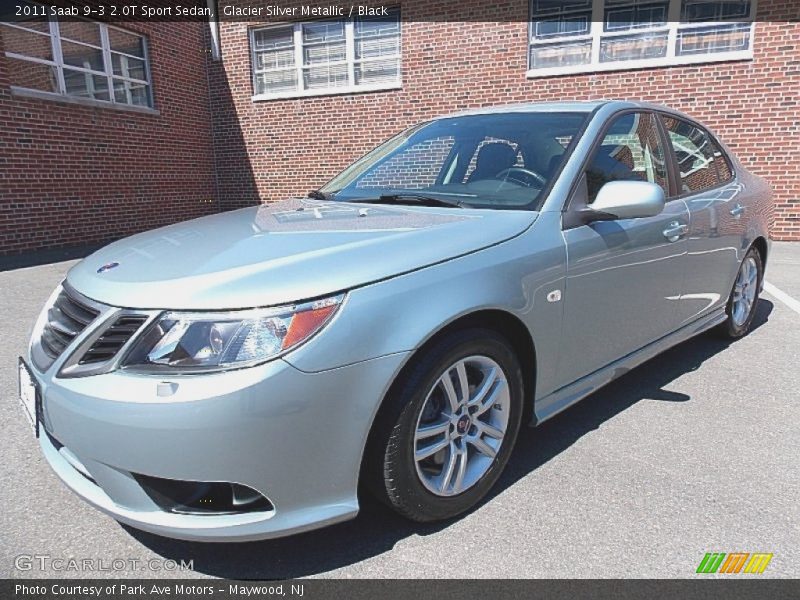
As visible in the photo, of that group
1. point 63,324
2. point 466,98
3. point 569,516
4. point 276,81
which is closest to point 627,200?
point 569,516

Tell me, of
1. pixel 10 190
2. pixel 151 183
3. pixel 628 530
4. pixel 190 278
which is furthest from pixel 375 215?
pixel 151 183

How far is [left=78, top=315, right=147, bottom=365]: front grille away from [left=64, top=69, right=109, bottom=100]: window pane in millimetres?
8988

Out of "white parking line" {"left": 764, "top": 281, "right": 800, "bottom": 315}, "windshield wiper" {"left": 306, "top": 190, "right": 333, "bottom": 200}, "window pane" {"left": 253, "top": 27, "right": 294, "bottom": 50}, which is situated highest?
"window pane" {"left": 253, "top": 27, "right": 294, "bottom": 50}

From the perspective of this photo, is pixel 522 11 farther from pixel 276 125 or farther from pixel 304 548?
pixel 304 548

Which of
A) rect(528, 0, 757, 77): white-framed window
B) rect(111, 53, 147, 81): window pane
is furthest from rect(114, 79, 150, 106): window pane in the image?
rect(528, 0, 757, 77): white-framed window

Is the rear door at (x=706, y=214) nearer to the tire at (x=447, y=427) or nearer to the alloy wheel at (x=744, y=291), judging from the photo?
the alloy wheel at (x=744, y=291)

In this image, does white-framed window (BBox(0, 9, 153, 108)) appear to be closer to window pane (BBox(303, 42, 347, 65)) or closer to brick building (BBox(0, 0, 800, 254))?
brick building (BBox(0, 0, 800, 254))

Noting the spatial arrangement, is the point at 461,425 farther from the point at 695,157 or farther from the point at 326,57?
the point at 326,57

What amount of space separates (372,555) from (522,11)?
9544mm

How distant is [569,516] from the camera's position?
218 centimetres

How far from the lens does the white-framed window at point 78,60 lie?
26.9 feet

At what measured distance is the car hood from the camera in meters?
1.71

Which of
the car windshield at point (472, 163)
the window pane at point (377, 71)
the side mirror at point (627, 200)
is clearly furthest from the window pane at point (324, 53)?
the side mirror at point (627, 200)

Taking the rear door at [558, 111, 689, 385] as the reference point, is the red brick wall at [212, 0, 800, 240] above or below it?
above
